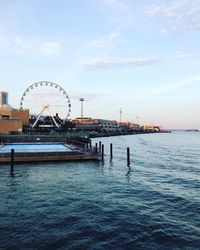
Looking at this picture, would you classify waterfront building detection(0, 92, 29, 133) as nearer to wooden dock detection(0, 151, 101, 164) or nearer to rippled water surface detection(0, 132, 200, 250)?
wooden dock detection(0, 151, 101, 164)

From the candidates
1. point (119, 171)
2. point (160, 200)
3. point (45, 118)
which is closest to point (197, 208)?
point (160, 200)

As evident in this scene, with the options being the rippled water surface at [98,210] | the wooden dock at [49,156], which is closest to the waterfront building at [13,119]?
the wooden dock at [49,156]

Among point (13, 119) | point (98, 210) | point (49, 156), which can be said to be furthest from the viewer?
point (13, 119)

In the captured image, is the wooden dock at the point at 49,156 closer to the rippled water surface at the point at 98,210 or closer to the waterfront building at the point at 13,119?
the rippled water surface at the point at 98,210

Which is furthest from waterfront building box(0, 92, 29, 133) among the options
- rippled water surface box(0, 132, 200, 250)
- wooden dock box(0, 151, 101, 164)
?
rippled water surface box(0, 132, 200, 250)

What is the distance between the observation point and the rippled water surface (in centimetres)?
1914

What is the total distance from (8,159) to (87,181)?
Answer: 16.7 m

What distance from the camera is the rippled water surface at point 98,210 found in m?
19.1

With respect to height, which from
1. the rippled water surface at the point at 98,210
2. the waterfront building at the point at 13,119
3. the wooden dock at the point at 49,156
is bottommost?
the rippled water surface at the point at 98,210

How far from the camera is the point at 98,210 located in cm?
2525

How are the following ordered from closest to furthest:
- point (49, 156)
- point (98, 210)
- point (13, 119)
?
point (98, 210)
point (49, 156)
point (13, 119)

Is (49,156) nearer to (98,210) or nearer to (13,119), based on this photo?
(98,210)

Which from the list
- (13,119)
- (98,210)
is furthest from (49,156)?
(13,119)

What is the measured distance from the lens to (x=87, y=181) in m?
37.5
